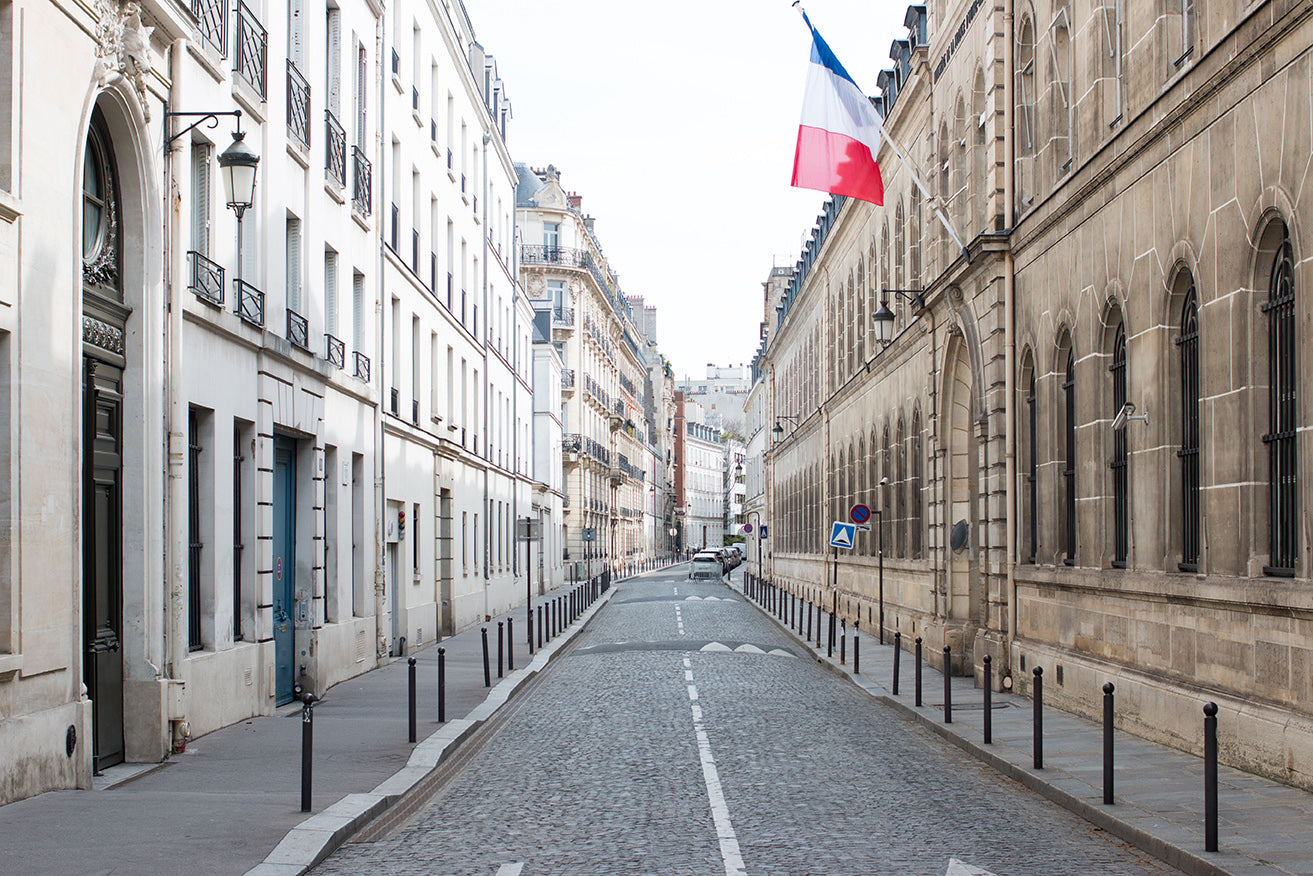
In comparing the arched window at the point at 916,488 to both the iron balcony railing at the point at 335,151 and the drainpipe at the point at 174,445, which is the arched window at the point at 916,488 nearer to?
the iron balcony railing at the point at 335,151

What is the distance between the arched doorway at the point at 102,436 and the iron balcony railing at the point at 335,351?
8.04m

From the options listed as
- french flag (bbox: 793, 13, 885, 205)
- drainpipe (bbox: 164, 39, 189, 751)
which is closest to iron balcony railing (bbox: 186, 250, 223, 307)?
drainpipe (bbox: 164, 39, 189, 751)

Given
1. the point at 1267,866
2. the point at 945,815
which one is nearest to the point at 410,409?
the point at 945,815

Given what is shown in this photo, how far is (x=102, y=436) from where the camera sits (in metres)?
12.5

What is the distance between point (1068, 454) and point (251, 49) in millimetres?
11235

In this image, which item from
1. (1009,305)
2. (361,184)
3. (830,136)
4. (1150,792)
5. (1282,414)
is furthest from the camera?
(361,184)

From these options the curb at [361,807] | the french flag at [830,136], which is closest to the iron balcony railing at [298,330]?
the curb at [361,807]

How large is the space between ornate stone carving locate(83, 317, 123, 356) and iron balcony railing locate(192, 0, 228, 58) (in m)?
3.82

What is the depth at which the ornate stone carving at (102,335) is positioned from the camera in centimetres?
1201

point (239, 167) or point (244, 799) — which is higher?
point (239, 167)

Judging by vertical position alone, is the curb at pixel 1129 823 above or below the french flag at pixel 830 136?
below

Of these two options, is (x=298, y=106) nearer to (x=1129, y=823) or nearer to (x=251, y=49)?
(x=251, y=49)

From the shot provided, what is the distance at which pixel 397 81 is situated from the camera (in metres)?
26.6

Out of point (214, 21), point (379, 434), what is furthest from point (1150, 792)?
point (379, 434)
